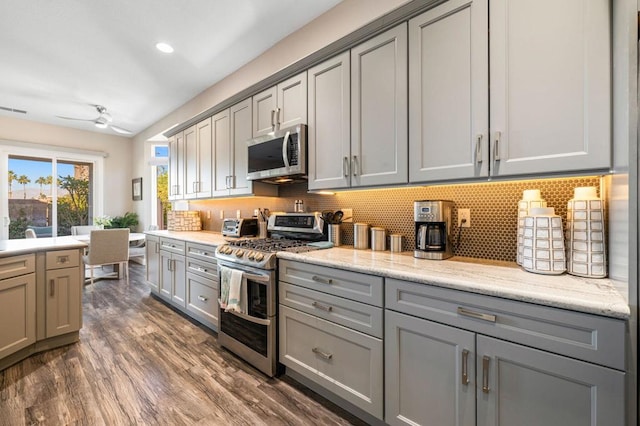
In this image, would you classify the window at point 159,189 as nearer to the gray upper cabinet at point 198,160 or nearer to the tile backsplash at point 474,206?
the gray upper cabinet at point 198,160

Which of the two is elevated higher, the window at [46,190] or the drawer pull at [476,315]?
the window at [46,190]

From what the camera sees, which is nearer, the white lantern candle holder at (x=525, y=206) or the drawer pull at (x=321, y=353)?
the white lantern candle holder at (x=525, y=206)

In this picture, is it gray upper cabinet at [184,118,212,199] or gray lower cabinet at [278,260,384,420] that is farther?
gray upper cabinet at [184,118,212,199]

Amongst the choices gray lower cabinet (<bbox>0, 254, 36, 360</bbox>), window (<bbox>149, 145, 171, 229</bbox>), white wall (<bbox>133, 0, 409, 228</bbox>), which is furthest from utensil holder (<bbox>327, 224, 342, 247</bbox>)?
window (<bbox>149, 145, 171, 229</bbox>)

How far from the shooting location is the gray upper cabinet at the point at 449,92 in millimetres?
1475

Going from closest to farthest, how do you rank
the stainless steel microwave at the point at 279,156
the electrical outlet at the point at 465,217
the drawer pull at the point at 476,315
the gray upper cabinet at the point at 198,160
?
the drawer pull at the point at 476,315
the electrical outlet at the point at 465,217
the stainless steel microwave at the point at 279,156
the gray upper cabinet at the point at 198,160

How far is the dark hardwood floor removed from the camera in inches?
66.3

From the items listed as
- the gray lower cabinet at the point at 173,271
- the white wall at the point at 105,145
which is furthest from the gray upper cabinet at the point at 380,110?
the white wall at the point at 105,145

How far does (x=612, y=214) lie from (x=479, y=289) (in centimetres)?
66

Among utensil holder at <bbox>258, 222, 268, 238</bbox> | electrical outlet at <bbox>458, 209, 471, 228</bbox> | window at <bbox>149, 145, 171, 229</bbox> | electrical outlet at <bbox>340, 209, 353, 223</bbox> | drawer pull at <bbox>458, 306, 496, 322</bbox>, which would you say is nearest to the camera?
drawer pull at <bbox>458, 306, 496, 322</bbox>

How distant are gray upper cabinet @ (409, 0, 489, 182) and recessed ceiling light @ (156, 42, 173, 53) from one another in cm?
248

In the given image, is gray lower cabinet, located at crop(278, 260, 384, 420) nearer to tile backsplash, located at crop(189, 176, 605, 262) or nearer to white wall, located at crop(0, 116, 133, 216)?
tile backsplash, located at crop(189, 176, 605, 262)

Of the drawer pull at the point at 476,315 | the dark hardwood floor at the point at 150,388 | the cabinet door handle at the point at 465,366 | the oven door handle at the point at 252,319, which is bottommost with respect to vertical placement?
the dark hardwood floor at the point at 150,388

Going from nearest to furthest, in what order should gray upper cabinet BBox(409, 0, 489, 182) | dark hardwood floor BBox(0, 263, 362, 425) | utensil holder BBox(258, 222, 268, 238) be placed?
gray upper cabinet BBox(409, 0, 489, 182), dark hardwood floor BBox(0, 263, 362, 425), utensil holder BBox(258, 222, 268, 238)
